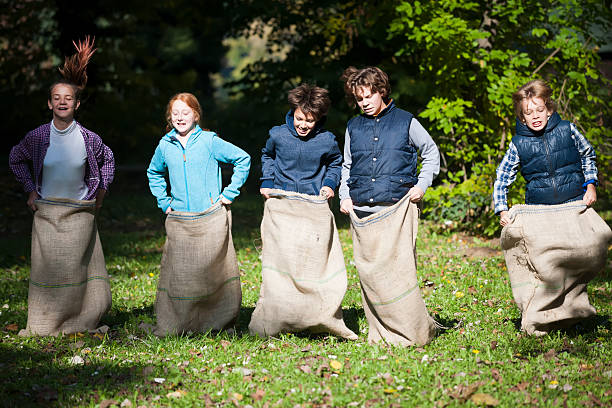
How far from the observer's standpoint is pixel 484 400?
4.23 metres

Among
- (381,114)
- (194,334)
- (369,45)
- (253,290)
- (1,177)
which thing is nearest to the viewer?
(381,114)

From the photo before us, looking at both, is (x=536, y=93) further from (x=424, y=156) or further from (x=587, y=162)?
(x=424, y=156)

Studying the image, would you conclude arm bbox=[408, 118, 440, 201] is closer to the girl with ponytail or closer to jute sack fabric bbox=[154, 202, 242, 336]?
jute sack fabric bbox=[154, 202, 242, 336]

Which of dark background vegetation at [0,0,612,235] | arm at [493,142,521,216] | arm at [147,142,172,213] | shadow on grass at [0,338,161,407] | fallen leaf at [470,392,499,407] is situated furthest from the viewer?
dark background vegetation at [0,0,612,235]

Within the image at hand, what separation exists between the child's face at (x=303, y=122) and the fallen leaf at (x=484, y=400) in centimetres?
219

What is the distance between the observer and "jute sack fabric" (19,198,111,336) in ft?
18.8

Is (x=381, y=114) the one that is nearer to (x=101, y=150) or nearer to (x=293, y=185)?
(x=293, y=185)

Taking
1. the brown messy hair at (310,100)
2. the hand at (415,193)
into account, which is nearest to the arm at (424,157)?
the hand at (415,193)

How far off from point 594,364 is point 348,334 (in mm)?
1711

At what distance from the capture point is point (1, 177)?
16516 millimetres

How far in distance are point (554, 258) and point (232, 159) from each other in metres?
2.47

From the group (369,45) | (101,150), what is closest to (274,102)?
(369,45)

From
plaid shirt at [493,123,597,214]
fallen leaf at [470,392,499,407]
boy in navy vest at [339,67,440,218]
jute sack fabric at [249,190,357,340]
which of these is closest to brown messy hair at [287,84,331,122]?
boy in navy vest at [339,67,440,218]

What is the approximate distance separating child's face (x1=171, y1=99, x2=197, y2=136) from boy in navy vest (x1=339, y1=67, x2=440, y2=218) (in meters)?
1.21
